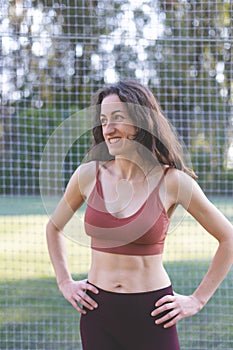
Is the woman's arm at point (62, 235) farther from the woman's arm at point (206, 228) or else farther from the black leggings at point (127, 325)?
the woman's arm at point (206, 228)

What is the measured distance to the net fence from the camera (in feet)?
13.2

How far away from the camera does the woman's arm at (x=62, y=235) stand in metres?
1.88

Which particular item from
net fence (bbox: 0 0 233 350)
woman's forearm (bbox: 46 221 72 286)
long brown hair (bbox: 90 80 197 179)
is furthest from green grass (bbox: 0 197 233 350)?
long brown hair (bbox: 90 80 197 179)

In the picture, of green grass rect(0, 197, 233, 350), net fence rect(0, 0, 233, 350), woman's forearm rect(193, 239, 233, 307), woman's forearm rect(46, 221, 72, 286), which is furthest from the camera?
net fence rect(0, 0, 233, 350)

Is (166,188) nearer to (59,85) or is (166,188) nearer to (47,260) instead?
(59,85)

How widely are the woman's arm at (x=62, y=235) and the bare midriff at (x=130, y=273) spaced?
6cm

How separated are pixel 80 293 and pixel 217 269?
0.40 meters

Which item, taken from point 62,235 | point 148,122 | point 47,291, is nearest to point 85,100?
point 47,291

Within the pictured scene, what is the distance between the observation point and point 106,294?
5.88 ft

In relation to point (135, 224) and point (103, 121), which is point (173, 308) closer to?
point (135, 224)

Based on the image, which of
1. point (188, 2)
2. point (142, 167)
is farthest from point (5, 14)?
point (142, 167)

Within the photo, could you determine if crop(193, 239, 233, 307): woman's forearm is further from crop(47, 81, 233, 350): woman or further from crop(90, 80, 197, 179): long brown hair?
crop(90, 80, 197, 179): long brown hair

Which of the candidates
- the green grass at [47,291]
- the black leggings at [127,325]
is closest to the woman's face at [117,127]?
the black leggings at [127,325]

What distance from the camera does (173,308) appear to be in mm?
1814
